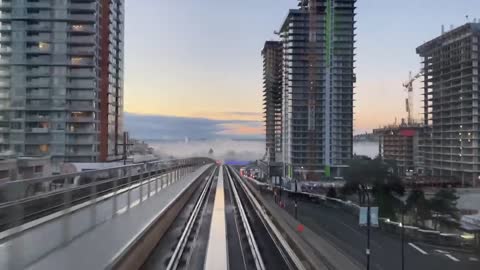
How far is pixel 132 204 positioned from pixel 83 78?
1472 cm

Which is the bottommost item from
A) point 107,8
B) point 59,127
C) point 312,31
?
point 59,127

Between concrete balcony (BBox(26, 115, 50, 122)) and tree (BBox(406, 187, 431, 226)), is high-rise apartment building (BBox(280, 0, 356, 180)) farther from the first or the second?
concrete balcony (BBox(26, 115, 50, 122))

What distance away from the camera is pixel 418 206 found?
1390 cm

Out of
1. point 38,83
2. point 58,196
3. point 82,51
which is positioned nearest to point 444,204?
point 58,196

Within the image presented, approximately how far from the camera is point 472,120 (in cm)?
3675

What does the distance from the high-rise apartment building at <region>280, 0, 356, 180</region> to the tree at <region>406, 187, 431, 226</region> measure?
2103 centimetres

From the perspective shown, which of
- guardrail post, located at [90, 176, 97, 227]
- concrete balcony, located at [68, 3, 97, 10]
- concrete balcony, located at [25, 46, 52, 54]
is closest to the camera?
guardrail post, located at [90, 176, 97, 227]

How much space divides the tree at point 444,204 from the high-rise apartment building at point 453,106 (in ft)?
51.1

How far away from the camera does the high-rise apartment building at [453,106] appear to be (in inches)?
1369

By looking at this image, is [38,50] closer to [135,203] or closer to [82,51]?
[82,51]

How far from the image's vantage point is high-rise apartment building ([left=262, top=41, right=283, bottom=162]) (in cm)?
6612

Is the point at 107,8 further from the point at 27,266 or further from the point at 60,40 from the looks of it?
the point at 27,266

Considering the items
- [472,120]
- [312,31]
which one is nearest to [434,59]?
[472,120]

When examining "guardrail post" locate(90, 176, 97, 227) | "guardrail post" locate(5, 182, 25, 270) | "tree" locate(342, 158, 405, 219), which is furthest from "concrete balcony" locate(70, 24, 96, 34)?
"guardrail post" locate(5, 182, 25, 270)
